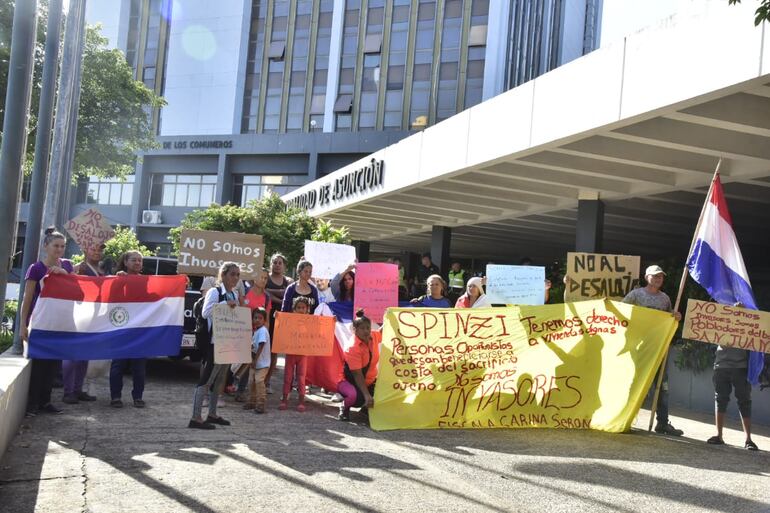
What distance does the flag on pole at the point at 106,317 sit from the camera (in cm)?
759

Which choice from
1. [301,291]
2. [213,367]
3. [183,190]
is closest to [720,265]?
[301,291]

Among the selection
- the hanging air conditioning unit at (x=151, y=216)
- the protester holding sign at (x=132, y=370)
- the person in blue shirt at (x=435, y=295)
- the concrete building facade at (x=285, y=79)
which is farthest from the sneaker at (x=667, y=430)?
the hanging air conditioning unit at (x=151, y=216)

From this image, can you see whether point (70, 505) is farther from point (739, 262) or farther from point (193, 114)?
point (193, 114)

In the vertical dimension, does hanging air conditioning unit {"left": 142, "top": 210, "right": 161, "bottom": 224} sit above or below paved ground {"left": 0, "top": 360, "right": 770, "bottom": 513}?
above

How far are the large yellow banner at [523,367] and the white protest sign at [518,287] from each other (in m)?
0.90

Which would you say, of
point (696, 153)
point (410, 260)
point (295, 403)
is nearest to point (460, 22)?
point (410, 260)

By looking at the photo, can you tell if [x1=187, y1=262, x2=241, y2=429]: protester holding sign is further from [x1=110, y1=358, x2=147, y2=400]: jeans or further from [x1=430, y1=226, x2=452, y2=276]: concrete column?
[x1=430, y1=226, x2=452, y2=276]: concrete column

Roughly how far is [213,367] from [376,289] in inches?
125

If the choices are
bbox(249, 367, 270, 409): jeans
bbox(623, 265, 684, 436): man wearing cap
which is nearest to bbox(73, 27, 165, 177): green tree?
bbox(249, 367, 270, 409): jeans

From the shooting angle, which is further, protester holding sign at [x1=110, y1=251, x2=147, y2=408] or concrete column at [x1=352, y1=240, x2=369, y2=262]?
concrete column at [x1=352, y1=240, x2=369, y2=262]

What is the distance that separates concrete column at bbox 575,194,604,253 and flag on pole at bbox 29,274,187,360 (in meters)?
7.99

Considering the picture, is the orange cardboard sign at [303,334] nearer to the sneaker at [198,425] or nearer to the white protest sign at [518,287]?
the sneaker at [198,425]

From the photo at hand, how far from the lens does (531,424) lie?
26.4 ft

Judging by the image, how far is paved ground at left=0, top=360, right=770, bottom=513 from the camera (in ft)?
16.7
